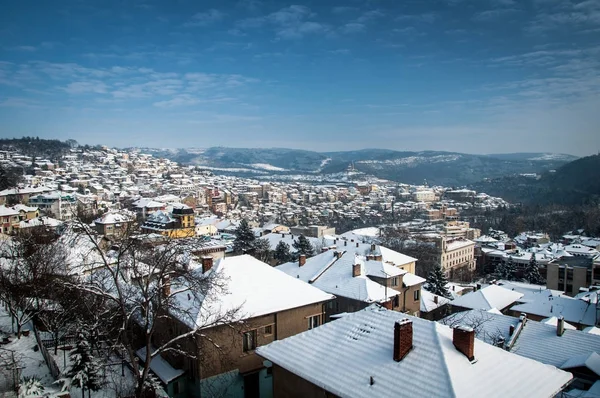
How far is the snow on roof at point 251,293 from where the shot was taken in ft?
46.4

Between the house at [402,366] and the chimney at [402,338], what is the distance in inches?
0.8

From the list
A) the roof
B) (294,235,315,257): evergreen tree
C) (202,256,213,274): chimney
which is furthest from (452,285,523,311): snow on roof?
(202,256,213,274): chimney

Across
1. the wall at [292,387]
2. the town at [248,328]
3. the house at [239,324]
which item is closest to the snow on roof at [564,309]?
the town at [248,328]

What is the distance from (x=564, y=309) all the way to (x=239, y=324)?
22.1 meters

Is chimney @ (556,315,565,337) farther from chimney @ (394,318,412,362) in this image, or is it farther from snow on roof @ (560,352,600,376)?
chimney @ (394,318,412,362)

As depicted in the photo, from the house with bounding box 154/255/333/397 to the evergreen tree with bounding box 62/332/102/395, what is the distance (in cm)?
273

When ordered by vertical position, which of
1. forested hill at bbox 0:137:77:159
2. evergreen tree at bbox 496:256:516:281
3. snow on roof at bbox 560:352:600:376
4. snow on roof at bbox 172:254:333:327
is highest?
forested hill at bbox 0:137:77:159

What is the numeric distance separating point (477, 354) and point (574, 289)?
1611 inches

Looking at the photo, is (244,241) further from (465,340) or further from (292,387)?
(465,340)

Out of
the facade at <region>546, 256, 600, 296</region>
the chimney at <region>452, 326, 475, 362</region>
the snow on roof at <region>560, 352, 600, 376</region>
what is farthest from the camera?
the facade at <region>546, 256, 600, 296</region>

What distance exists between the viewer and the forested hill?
132 m

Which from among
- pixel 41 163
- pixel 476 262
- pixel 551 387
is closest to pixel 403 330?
pixel 551 387

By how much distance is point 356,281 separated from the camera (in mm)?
23688

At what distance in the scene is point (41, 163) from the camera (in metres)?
115
